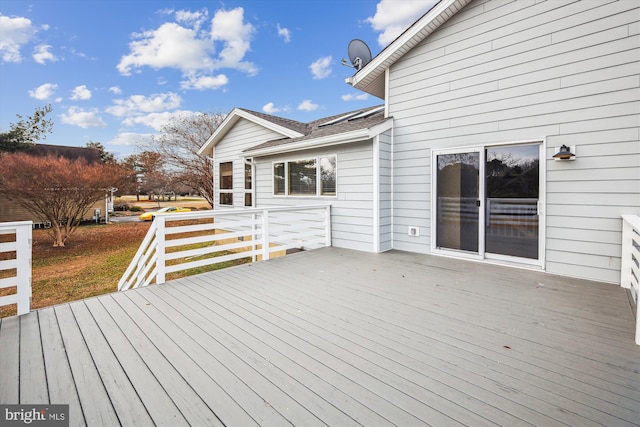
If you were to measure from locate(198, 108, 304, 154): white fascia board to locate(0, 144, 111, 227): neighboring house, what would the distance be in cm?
818

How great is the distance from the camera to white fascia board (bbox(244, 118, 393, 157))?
5238 mm

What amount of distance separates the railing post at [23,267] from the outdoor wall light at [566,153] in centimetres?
618

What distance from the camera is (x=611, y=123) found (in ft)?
11.8

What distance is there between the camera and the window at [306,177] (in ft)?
20.8

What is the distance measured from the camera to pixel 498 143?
444 centimetres

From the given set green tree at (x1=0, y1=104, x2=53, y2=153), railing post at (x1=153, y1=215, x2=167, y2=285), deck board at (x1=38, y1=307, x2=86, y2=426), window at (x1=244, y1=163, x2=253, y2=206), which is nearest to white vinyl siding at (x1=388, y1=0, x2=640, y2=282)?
railing post at (x1=153, y1=215, x2=167, y2=285)

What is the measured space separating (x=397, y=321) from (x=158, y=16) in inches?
526

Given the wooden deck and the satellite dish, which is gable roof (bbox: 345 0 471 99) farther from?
the wooden deck

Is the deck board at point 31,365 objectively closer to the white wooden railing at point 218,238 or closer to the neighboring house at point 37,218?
the white wooden railing at point 218,238

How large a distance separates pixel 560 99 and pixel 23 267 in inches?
262

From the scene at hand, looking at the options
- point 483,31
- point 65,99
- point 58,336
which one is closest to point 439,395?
point 58,336

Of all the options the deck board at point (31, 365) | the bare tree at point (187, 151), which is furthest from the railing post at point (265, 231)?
the bare tree at point (187, 151)

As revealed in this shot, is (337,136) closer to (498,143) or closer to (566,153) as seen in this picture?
(498,143)

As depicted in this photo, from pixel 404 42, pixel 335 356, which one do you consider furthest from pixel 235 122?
pixel 335 356
